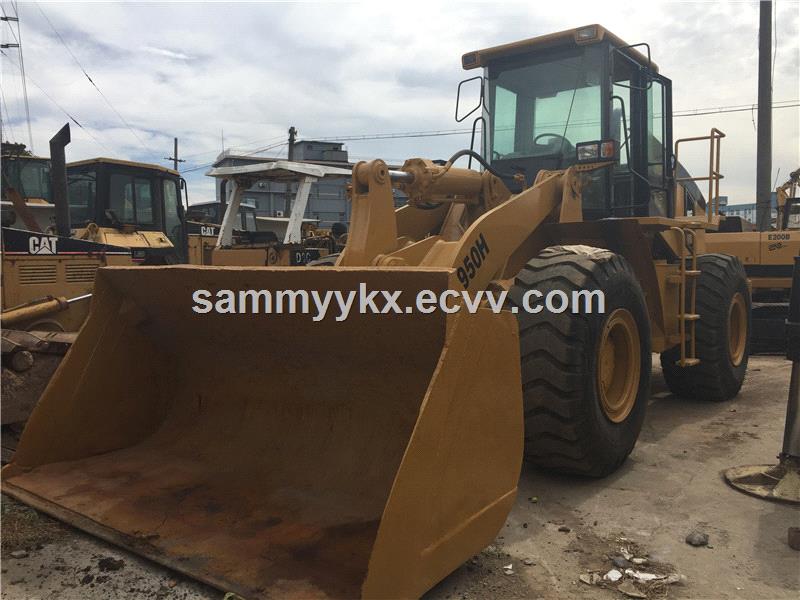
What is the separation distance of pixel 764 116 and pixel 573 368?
13758 millimetres

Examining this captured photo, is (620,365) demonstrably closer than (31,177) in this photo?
Yes

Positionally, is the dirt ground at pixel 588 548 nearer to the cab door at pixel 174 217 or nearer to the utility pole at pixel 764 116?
the cab door at pixel 174 217

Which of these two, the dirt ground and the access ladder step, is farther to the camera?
the access ladder step

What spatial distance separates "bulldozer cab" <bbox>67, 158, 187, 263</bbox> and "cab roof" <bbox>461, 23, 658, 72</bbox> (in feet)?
19.7

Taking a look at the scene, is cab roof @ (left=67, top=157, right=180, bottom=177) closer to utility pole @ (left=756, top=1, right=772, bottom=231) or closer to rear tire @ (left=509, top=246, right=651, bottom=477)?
rear tire @ (left=509, top=246, right=651, bottom=477)

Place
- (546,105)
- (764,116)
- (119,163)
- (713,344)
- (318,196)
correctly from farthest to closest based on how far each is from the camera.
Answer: (318,196), (764,116), (119,163), (713,344), (546,105)

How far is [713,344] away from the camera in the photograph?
565 cm

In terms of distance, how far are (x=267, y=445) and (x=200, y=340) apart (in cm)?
72

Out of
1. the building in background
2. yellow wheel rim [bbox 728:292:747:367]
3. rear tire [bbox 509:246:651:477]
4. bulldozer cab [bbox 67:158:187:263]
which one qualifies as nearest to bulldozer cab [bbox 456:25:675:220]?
rear tire [bbox 509:246:651:477]

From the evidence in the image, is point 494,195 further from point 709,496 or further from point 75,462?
point 75,462

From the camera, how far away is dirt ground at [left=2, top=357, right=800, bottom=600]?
2.56 m

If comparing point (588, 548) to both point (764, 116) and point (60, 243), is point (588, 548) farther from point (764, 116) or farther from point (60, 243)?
point (764, 116)

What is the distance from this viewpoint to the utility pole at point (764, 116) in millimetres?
14281

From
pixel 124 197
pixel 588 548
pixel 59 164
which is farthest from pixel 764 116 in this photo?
pixel 588 548
